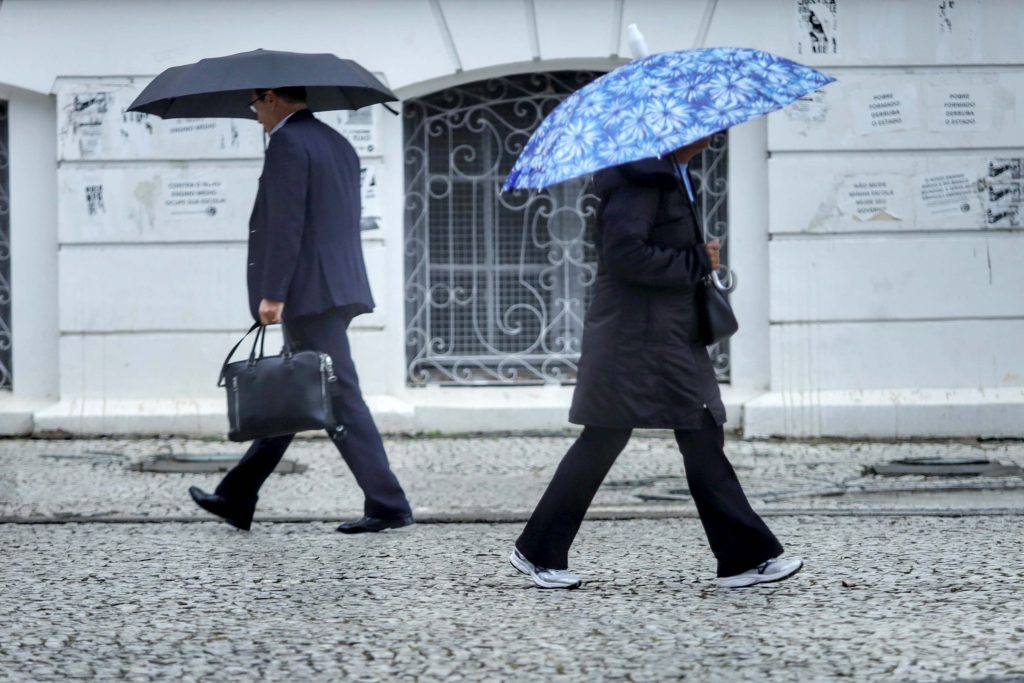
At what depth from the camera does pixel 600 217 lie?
521 cm

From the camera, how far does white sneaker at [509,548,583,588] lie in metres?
5.29

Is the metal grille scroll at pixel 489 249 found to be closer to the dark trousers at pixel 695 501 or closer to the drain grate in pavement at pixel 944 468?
the drain grate in pavement at pixel 944 468

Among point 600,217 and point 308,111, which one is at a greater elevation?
point 308,111

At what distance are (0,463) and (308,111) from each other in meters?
3.41

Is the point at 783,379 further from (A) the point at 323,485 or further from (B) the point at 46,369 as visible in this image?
(B) the point at 46,369

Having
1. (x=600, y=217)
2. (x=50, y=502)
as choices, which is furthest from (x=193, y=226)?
(x=600, y=217)

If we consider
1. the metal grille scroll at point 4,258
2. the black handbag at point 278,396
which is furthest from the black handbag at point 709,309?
the metal grille scroll at point 4,258

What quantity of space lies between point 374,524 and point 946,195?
490 cm

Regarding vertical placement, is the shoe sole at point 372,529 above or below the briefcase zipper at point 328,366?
below

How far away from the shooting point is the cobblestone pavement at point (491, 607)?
4.26m

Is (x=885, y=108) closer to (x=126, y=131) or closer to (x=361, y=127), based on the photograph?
(x=361, y=127)

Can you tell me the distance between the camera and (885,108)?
9.84 m

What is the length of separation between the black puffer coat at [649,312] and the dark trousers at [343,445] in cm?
147

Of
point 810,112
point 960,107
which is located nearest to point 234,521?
point 810,112
